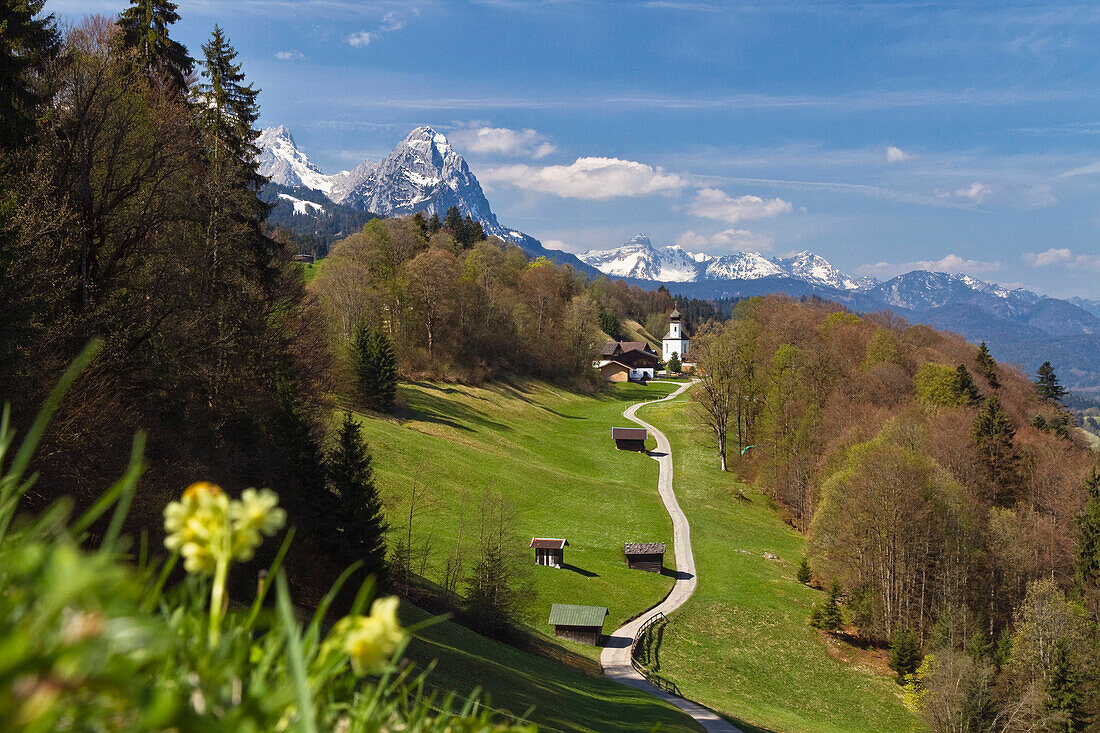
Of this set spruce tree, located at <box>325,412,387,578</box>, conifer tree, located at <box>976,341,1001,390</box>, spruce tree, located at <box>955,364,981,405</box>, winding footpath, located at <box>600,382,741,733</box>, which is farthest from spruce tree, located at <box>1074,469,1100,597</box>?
spruce tree, located at <box>325,412,387,578</box>

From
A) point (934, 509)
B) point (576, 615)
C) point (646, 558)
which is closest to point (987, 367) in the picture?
point (934, 509)

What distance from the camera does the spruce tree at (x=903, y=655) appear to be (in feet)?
118

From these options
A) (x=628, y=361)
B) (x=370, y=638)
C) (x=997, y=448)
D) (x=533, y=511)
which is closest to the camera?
(x=370, y=638)

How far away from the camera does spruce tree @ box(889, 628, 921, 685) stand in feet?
118

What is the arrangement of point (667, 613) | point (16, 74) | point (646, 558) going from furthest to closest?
point (646, 558) < point (667, 613) < point (16, 74)

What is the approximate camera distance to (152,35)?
2700 centimetres

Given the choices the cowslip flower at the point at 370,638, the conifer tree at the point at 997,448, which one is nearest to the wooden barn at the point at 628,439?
the conifer tree at the point at 997,448

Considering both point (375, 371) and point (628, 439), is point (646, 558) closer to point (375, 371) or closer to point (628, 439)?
point (375, 371)

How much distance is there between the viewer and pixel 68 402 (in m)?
14.5

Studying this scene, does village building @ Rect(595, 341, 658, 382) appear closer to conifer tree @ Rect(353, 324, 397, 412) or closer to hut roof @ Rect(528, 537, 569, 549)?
conifer tree @ Rect(353, 324, 397, 412)

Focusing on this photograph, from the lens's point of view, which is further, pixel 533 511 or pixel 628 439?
pixel 628 439

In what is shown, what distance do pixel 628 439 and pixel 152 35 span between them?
51646 mm

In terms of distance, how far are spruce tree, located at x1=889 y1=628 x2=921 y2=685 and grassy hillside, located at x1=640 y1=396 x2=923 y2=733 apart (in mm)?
795

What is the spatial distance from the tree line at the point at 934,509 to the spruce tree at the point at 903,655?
61 mm
